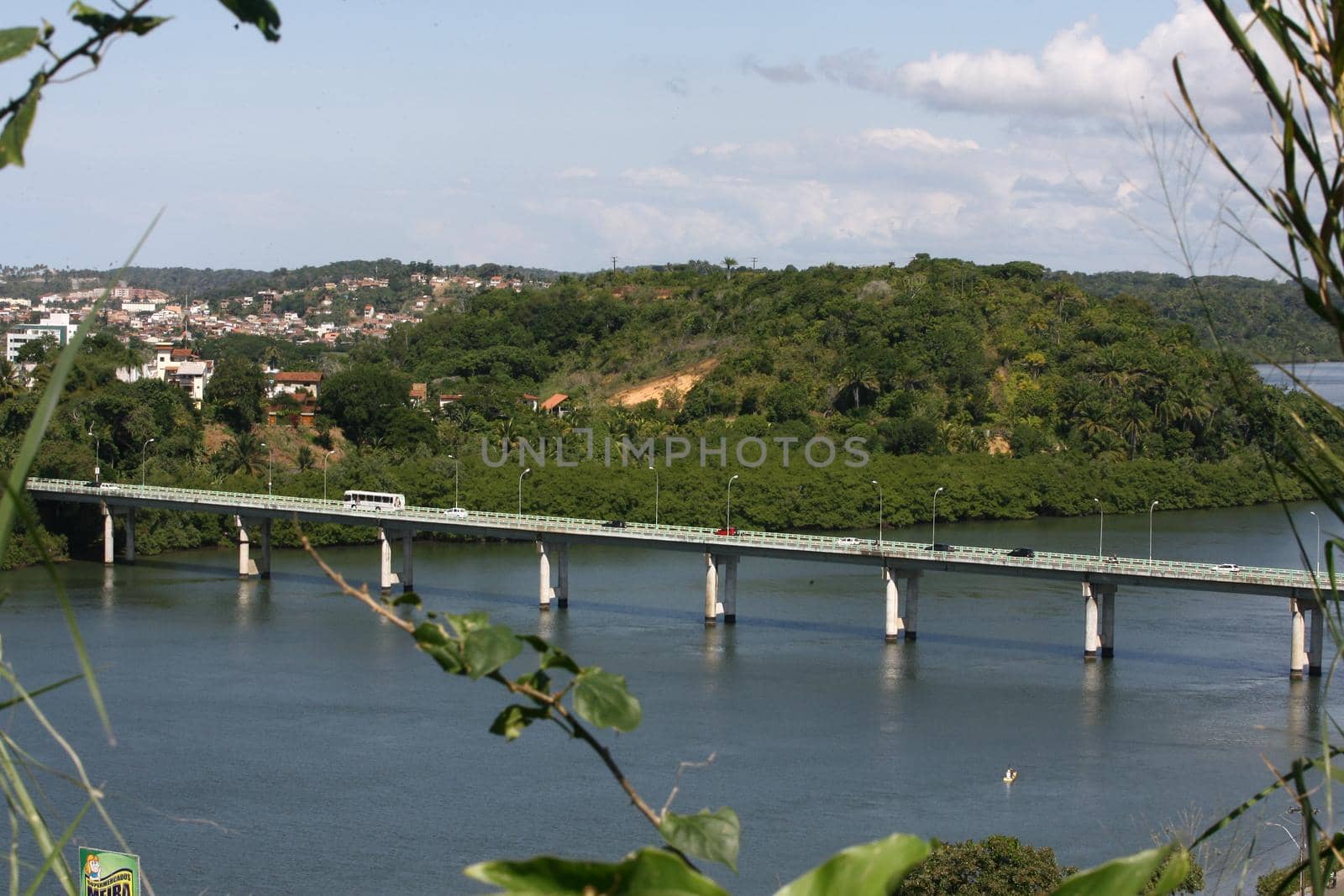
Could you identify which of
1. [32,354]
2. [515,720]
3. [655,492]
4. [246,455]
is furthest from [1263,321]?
[32,354]

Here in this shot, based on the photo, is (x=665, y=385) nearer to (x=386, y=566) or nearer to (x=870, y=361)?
(x=870, y=361)

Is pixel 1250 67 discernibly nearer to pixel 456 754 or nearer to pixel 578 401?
pixel 456 754

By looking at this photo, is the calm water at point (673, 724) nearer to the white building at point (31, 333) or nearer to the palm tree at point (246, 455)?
the palm tree at point (246, 455)

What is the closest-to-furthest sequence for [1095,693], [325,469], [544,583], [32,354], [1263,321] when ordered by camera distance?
1. [1263,321]
2. [1095,693]
3. [544,583]
4. [325,469]
5. [32,354]

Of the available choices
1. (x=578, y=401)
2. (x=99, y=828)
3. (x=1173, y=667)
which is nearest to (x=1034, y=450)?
(x=578, y=401)

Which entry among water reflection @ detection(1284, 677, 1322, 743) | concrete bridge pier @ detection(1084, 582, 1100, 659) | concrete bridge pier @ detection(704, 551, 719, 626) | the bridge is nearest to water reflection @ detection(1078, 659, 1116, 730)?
concrete bridge pier @ detection(1084, 582, 1100, 659)

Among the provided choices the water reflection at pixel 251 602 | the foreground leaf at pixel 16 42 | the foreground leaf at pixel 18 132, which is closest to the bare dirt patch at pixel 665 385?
the water reflection at pixel 251 602
